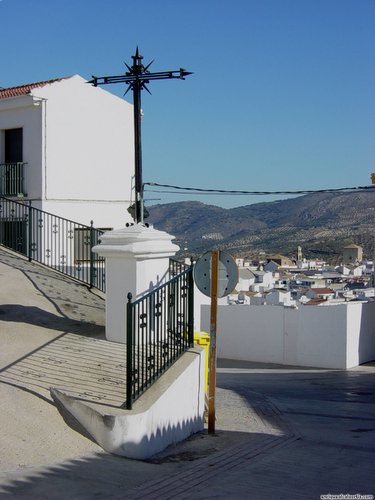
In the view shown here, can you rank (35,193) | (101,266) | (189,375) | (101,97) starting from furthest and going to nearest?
1. (101,97)
2. (35,193)
3. (101,266)
4. (189,375)

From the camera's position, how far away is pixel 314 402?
13.6 meters

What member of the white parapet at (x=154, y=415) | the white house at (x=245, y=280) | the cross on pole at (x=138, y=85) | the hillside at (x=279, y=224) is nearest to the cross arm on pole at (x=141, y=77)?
the cross on pole at (x=138, y=85)

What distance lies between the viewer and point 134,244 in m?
9.91

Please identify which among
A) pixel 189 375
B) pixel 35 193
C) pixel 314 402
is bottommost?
pixel 314 402

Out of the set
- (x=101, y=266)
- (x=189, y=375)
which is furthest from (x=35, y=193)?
(x=189, y=375)

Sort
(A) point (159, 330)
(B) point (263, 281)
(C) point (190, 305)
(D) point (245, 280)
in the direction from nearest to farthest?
(A) point (159, 330)
(C) point (190, 305)
(D) point (245, 280)
(B) point (263, 281)

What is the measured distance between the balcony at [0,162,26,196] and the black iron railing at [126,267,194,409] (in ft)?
41.2

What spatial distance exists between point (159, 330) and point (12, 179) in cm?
1313

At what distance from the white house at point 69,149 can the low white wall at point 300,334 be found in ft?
17.2

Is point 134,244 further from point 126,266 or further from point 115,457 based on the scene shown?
point 115,457

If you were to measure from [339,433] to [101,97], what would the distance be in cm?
1535

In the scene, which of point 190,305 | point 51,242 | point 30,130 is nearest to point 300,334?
point 51,242

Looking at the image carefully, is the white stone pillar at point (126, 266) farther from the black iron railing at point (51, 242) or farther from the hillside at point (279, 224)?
the hillside at point (279, 224)

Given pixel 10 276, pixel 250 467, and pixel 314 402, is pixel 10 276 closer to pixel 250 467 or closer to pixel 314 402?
pixel 314 402
